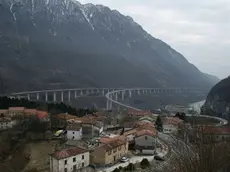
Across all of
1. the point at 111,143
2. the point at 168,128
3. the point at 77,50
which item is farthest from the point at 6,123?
the point at 77,50

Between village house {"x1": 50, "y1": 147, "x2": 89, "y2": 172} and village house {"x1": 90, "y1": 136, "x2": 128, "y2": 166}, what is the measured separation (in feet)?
1.69

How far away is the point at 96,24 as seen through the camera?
496ft

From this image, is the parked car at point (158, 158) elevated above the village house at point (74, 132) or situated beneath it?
situated beneath

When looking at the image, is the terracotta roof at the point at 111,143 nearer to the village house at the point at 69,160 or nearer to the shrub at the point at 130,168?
the village house at the point at 69,160

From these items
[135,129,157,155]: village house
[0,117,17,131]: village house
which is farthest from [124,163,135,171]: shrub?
[0,117,17,131]: village house

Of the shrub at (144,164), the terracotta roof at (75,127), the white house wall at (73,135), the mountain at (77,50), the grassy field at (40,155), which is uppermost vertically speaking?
the mountain at (77,50)

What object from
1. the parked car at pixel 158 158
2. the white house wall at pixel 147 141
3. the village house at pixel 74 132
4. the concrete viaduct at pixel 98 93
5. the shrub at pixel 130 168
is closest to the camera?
the shrub at pixel 130 168

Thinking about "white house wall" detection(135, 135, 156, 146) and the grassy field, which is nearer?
the grassy field

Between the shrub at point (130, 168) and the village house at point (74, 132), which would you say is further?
the village house at point (74, 132)

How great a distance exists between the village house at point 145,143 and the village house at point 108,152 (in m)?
1.22

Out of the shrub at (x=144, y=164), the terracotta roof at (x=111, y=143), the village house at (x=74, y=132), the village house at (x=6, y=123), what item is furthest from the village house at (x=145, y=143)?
the village house at (x=6, y=123)

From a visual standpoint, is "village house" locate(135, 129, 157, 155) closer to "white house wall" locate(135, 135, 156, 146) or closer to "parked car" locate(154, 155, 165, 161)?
"white house wall" locate(135, 135, 156, 146)

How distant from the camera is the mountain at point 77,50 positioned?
8981 cm

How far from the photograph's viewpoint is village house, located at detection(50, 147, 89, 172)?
1748 centimetres
